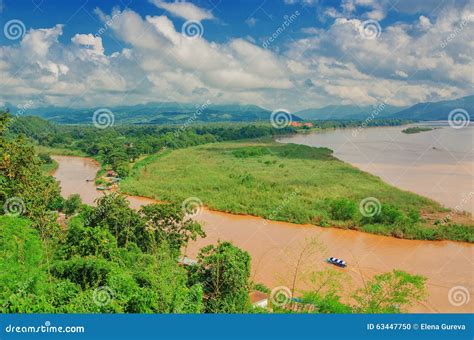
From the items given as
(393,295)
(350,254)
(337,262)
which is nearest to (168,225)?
(337,262)

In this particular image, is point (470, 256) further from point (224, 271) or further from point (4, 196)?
point (4, 196)

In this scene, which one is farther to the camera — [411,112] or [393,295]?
[411,112]

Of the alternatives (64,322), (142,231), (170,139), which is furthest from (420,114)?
(64,322)

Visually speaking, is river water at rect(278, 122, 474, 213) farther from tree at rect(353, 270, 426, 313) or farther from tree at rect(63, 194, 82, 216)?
tree at rect(63, 194, 82, 216)

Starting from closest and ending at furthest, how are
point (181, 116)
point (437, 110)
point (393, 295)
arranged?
point (393, 295)
point (437, 110)
point (181, 116)

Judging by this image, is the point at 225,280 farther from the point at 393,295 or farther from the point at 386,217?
the point at 386,217
